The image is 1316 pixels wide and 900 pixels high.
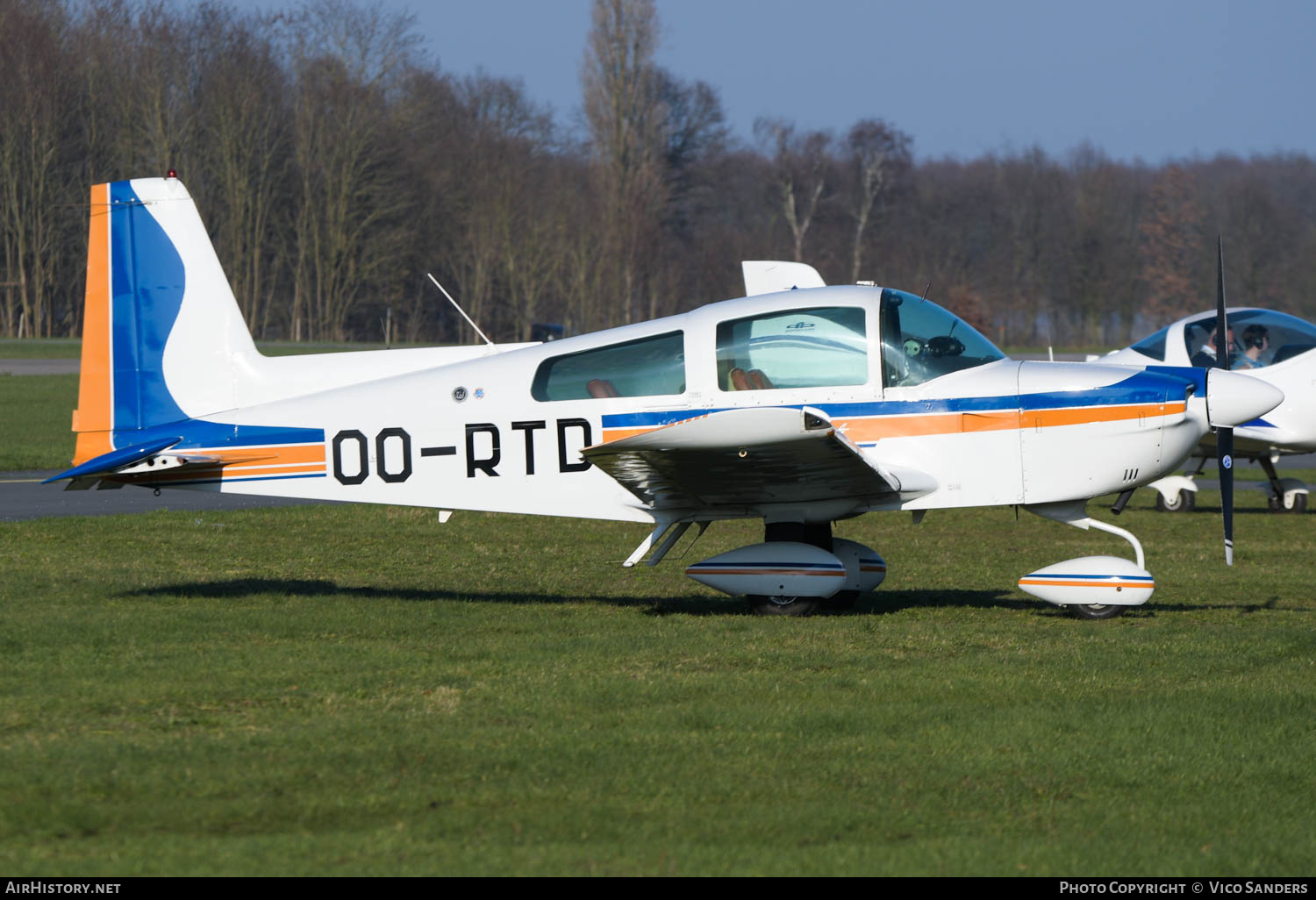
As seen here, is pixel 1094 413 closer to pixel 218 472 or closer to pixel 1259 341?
pixel 218 472

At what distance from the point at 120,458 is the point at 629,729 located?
187 inches

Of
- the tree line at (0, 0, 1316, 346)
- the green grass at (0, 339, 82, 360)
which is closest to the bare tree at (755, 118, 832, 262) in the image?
the tree line at (0, 0, 1316, 346)

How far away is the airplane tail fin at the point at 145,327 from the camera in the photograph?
937cm

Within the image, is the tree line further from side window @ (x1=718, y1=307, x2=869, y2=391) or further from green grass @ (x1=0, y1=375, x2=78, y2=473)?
side window @ (x1=718, y1=307, x2=869, y2=391)

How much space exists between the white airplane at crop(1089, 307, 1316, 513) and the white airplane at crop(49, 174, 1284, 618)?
25.1 ft

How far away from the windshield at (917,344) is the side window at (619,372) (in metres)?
1.35

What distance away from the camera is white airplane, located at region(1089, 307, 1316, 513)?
1611 cm

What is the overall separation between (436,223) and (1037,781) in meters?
60.5

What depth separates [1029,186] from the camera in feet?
271

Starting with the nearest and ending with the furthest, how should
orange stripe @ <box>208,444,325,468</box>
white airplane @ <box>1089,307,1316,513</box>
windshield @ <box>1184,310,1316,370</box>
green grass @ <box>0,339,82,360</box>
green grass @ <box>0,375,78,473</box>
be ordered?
orange stripe @ <box>208,444,325,468</box> → white airplane @ <box>1089,307,1316,513</box> → windshield @ <box>1184,310,1316,370</box> → green grass @ <box>0,375,78,473</box> → green grass @ <box>0,339,82,360</box>

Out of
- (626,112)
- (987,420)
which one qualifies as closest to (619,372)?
(987,420)

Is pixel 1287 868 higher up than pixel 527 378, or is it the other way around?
pixel 527 378

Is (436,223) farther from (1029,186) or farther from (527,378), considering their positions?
(527,378)
